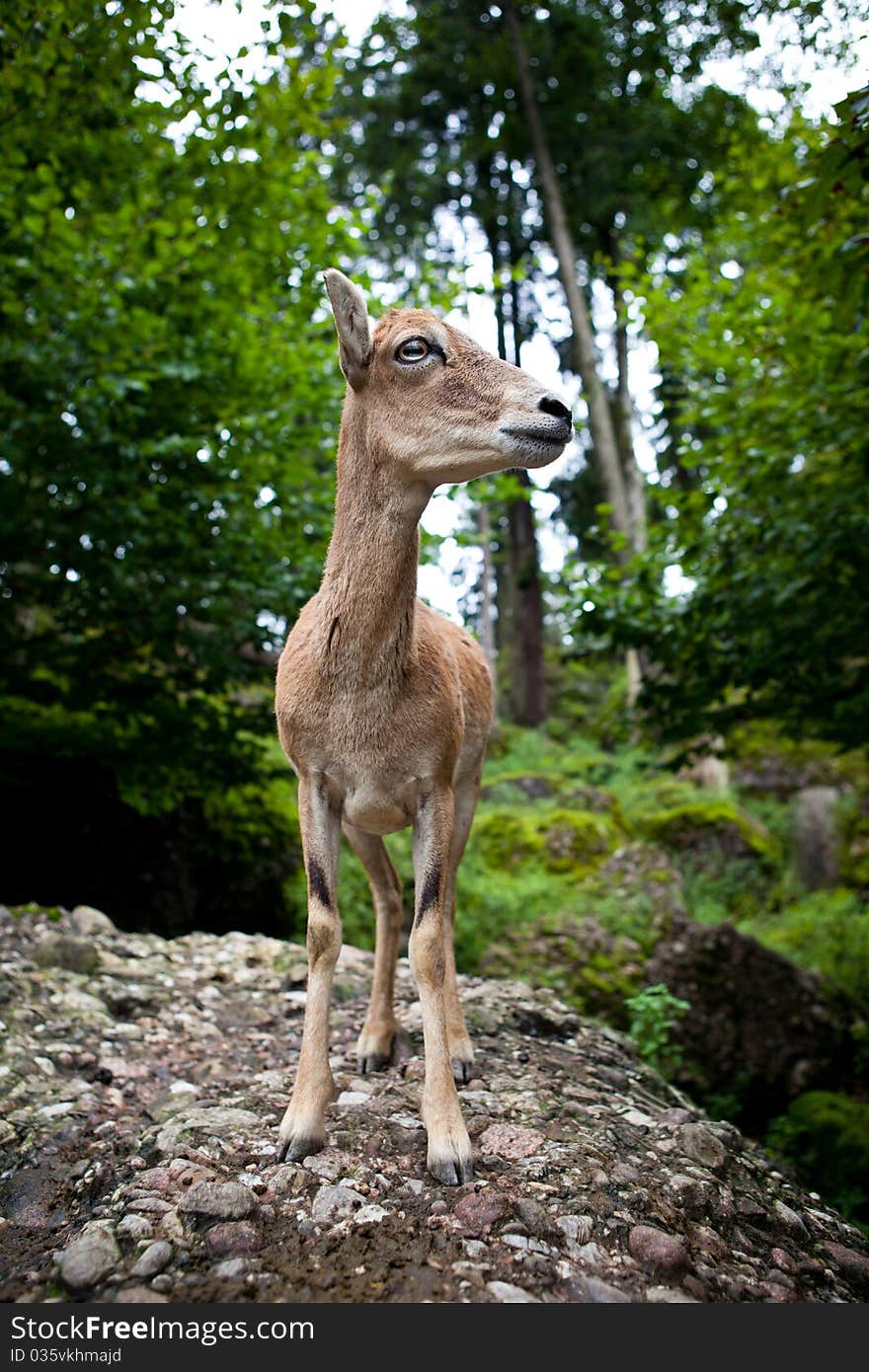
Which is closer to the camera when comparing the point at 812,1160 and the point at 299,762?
the point at 299,762

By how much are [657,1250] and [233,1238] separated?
1.31 meters

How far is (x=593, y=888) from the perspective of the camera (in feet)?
34.1

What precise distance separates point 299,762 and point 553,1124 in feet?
6.09

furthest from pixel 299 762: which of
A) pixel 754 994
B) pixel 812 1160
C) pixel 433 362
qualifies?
pixel 754 994

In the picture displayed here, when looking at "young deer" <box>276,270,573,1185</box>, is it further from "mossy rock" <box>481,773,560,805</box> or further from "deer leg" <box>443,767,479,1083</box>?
"mossy rock" <box>481,773,560,805</box>

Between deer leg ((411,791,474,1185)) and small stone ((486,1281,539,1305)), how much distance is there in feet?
2.04

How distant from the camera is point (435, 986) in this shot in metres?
3.54

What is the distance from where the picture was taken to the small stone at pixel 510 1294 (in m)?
2.47

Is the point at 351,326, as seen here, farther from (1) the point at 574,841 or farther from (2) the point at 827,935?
(2) the point at 827,935

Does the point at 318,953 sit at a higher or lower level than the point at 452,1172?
higher

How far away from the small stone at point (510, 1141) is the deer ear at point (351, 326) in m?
3.02

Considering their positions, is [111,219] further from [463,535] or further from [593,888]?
[593,888]

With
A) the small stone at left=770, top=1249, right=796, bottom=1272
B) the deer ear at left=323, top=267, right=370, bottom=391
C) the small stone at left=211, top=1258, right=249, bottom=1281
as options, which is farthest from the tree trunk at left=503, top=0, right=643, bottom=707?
the small stone at left=211, top=1258, right=249, bottom=1281

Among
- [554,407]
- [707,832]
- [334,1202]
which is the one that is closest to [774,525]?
[554,407]
